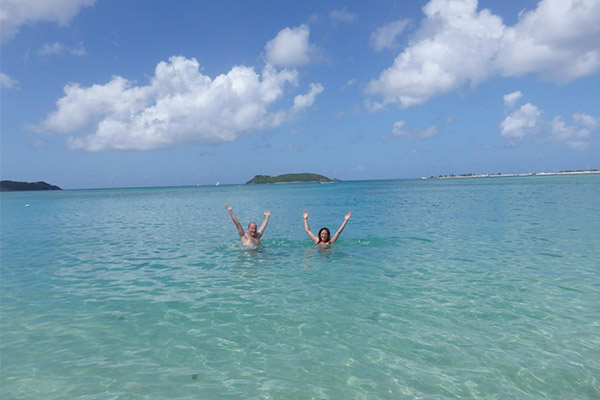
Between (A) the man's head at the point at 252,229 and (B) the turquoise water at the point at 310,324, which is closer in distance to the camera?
(B) the turquoise water at the point at 310,324

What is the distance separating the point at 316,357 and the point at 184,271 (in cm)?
775

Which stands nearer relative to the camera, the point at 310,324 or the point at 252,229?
the point at 310,324

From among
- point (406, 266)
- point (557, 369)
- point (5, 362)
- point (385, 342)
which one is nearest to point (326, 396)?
point (385, 342)

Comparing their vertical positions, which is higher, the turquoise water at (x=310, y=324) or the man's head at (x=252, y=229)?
the man's head at (x=252, y=229)

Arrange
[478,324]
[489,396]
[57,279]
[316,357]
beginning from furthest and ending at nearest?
[57,279] < [478,324] < [316,357] < [489,396]

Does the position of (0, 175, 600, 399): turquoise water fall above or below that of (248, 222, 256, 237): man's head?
below

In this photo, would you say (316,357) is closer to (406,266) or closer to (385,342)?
(385,342)

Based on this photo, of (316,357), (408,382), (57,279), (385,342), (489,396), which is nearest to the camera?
(489,396)

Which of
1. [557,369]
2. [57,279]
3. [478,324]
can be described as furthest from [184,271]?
[557,369]

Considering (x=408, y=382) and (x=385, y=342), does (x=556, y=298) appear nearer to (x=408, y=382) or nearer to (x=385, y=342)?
(x=385, y=342)

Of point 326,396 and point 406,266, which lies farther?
point 406,266

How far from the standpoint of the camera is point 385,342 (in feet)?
22.4

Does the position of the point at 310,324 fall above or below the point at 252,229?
below

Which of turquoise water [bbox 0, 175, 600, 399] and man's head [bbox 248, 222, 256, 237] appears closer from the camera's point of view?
turquoise water [bbox 0, 175, 600, 399]
